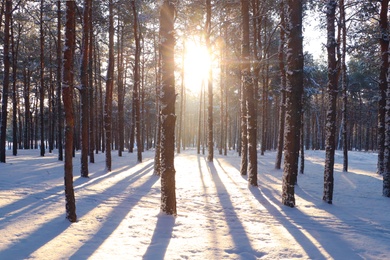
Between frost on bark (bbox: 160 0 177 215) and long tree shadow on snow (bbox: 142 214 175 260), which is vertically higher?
frost on bark (bbox: 160 0 177 215)

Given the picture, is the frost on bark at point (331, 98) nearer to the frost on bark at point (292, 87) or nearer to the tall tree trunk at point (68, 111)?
the frost on bark at point (292, 87)

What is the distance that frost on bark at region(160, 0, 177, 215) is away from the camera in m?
6.45

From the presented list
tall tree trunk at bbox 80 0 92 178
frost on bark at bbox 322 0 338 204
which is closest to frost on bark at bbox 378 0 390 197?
frost on bark at bbox 322 0 338 204

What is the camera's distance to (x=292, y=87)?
7812 mm

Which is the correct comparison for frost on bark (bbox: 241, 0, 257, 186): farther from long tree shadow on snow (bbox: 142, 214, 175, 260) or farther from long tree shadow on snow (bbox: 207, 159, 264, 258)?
long tree shadow on snow (bbox: 142, 214, 175, 260)

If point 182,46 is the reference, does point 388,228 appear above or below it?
below

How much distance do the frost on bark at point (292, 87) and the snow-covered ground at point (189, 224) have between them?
3.42ft

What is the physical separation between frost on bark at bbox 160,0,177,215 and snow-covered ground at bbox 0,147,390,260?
56 centimetres

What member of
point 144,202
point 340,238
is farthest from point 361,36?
point 144,202

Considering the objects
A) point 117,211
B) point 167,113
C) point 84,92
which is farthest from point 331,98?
point 84,92

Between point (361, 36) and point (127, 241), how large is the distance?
51.1 ft

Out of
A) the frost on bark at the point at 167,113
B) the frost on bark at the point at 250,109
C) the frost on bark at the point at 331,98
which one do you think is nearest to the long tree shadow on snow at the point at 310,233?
Result: the frost on bark at the point at 331,98

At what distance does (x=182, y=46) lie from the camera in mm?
23328

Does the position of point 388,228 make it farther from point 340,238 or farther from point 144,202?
point 144,202
